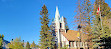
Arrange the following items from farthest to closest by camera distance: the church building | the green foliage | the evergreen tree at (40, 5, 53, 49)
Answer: the church building → the evergreen tree at (40, 5, 53, 49) → the green foliage

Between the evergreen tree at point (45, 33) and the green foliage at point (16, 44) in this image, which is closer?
the green foliage at point (16, 44)

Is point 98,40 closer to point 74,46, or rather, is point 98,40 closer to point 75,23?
point 75,23

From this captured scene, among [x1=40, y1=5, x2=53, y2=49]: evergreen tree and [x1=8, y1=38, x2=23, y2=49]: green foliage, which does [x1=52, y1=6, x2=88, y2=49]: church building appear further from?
[x1=8, y1=38, x2=23, y2=49]: green foliage

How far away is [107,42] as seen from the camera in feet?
71.4

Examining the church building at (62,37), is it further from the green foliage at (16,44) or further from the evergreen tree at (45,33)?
the green foliage at (16,44)

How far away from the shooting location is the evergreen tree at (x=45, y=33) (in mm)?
32412

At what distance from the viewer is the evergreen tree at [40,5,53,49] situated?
32412 millimetres

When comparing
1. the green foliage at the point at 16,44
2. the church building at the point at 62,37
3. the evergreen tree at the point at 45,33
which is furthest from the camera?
the church building at the point at 62,37

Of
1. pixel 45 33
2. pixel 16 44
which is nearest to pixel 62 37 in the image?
pixel 45 33

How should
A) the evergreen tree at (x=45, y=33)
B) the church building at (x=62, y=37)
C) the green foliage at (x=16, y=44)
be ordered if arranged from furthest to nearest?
the church building at (x=62, y=37) < the evergreen tree at (x=45, y=33) < the green foliage at (x=16, y=44)

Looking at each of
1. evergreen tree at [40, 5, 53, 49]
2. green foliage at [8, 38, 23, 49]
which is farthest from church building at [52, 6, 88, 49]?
green foliage at [8, 38, 23, 49]

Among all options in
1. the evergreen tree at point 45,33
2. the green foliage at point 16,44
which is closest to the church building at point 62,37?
the evergreen tree at point 45,33

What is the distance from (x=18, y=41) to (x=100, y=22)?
60.7 ft

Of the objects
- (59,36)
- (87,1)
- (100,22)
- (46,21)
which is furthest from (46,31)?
(100,22)
